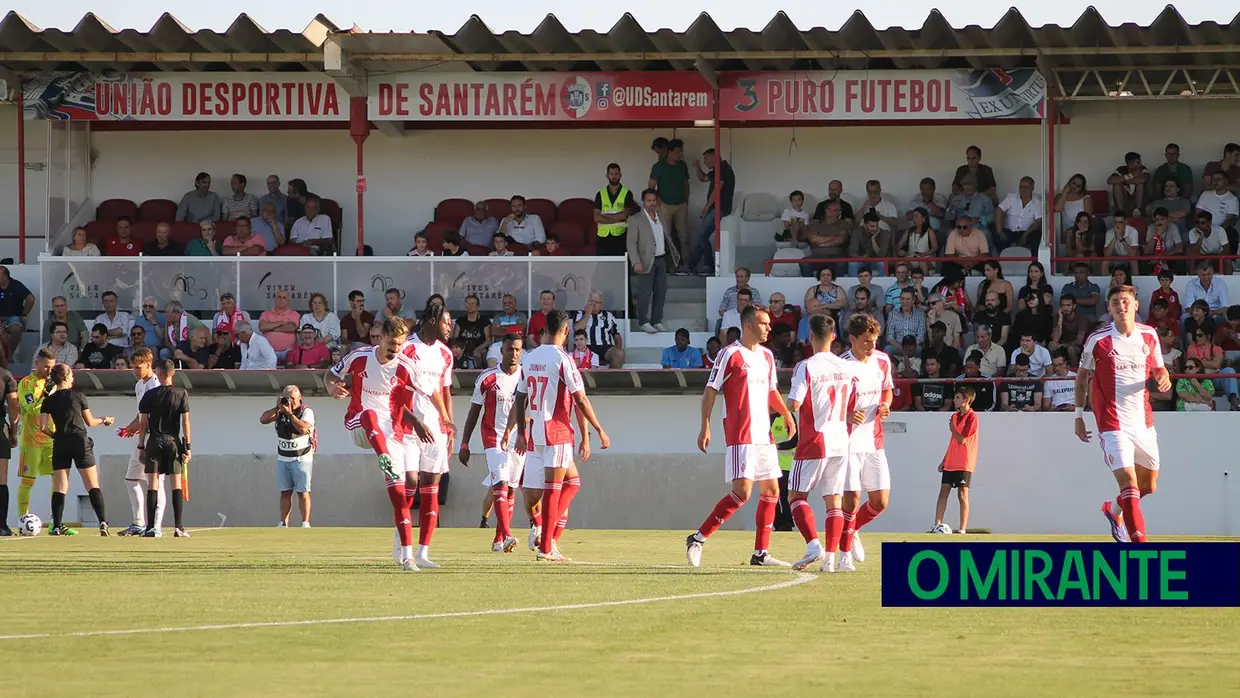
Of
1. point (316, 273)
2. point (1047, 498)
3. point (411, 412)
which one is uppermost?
point (316, 273)

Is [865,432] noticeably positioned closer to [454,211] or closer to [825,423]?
[825,423]

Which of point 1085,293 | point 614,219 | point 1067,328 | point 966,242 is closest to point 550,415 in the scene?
point 1067,328

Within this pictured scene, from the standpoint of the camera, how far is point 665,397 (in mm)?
23750

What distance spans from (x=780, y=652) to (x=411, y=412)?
17.2 feet

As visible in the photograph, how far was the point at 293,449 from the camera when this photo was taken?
2056 centimetres

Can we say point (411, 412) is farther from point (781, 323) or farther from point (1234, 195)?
point (1234, 195)

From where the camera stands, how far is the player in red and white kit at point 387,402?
12.2 m

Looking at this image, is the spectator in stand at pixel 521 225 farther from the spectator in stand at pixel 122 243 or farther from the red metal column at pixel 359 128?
the spectator in stand at pixel 122 243

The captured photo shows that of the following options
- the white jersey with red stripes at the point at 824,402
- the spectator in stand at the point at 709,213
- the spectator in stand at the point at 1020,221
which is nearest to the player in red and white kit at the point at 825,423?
the white jersey with red stripes at the point at 824,402

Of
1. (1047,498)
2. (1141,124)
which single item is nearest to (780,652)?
Answer: (1047,498)

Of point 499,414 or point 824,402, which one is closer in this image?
point 824,402

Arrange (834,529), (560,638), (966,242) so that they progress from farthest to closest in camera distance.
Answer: (966,242) < (834,529) < (560,638)

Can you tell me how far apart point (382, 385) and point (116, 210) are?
1756 centimetres

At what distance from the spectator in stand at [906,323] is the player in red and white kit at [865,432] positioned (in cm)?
1073
